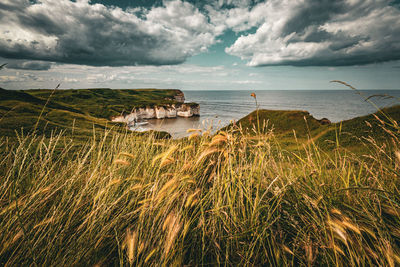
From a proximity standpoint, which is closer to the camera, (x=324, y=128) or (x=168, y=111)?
(x=324, y=128)

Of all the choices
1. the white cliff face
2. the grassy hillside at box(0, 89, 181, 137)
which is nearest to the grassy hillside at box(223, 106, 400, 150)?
the grassy hillside at box(0, 89, 181, 137)

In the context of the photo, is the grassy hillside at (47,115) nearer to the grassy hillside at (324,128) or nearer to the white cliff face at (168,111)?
the grassy hillside at (324,128)

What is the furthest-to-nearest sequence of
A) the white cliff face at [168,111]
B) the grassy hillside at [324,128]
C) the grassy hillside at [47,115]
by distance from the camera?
the white cliff face at [168,111] < the grassy hillside at [324,128] < the grassy hillside at [47,115]

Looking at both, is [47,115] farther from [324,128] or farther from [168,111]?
[168,111]

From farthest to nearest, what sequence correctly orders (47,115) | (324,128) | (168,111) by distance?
(168,111) < (47,115) < (324,128)

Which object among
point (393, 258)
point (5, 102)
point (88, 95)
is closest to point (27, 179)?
point (393, 258)

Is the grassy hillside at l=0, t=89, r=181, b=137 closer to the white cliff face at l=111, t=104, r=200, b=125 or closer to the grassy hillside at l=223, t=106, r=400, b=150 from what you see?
the grassy hillside at l=223, t=106, r=400, b=150

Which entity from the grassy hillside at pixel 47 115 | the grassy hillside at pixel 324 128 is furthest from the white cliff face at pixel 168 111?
the grassy hillside at pixel 324 128

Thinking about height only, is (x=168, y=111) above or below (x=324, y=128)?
below

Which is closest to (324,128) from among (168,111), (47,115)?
(47,115)

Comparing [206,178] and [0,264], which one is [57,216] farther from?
[206,178]

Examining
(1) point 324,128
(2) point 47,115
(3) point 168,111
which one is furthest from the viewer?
(3) point 168,111

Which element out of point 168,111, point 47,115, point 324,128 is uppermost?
point 324,128

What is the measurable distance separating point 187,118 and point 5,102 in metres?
72.0
